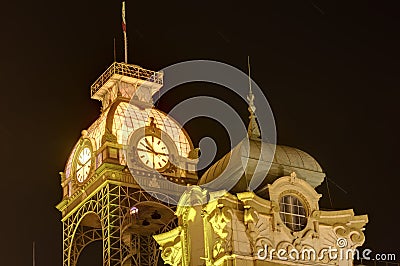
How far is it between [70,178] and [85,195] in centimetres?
295

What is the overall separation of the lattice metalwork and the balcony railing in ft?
32.7

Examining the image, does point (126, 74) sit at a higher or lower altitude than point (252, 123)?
higher

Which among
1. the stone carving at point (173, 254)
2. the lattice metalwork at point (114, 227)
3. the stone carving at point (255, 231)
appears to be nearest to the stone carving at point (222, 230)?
the stone carving at point (255, 231)

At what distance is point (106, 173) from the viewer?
7525 cm

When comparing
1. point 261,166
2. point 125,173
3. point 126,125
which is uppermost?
point 126,125

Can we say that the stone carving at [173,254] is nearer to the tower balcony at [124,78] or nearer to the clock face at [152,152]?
the clock face at [152,152]

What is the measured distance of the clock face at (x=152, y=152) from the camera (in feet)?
252

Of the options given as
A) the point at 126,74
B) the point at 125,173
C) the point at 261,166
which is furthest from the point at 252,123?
the point at 126,74

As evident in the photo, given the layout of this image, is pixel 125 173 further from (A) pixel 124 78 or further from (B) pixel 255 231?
(B) pixel 255 231

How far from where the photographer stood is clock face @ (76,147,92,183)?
78.4m

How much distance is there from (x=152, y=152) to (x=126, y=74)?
7993 millimetres

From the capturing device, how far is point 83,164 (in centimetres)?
7919

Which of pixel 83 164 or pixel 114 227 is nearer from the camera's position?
pixel 114 227

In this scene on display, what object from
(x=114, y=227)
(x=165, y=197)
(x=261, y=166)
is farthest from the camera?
(x=165, y=197)
